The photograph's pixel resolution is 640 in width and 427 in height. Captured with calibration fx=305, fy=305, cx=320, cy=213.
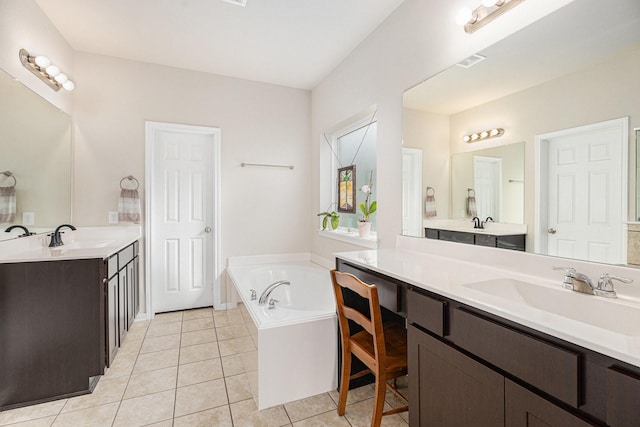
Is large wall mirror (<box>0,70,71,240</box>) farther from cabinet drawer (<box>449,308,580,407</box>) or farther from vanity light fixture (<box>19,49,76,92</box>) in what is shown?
cabinet drawer (<box>449,308,580,407</box>)

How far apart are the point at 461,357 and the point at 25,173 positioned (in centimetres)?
294

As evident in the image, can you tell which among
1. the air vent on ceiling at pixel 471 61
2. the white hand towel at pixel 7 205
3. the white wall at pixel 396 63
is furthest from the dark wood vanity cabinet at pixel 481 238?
the white hand towel at pixel 7 205

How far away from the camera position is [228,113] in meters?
3.51

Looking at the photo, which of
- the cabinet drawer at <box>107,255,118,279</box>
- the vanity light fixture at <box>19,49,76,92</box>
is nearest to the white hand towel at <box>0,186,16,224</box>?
the cabinet drawer at <box>107,255,118,279</box>

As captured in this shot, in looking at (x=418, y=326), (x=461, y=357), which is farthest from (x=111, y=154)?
(x=461, y=357)

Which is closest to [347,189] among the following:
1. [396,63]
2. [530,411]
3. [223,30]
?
[396,63]

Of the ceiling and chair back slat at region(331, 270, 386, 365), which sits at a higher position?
the ceiling

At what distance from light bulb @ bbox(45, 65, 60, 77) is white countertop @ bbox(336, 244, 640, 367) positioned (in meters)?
2.68

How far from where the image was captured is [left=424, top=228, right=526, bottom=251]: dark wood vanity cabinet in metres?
1.48

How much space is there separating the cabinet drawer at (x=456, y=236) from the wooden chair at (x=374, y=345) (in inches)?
24.8

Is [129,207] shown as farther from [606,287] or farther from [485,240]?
[606,287]

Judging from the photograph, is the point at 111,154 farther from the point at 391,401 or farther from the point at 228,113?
the point at 391,401

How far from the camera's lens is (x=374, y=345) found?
1485 millimetres

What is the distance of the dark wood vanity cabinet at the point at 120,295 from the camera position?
81.7 inches
